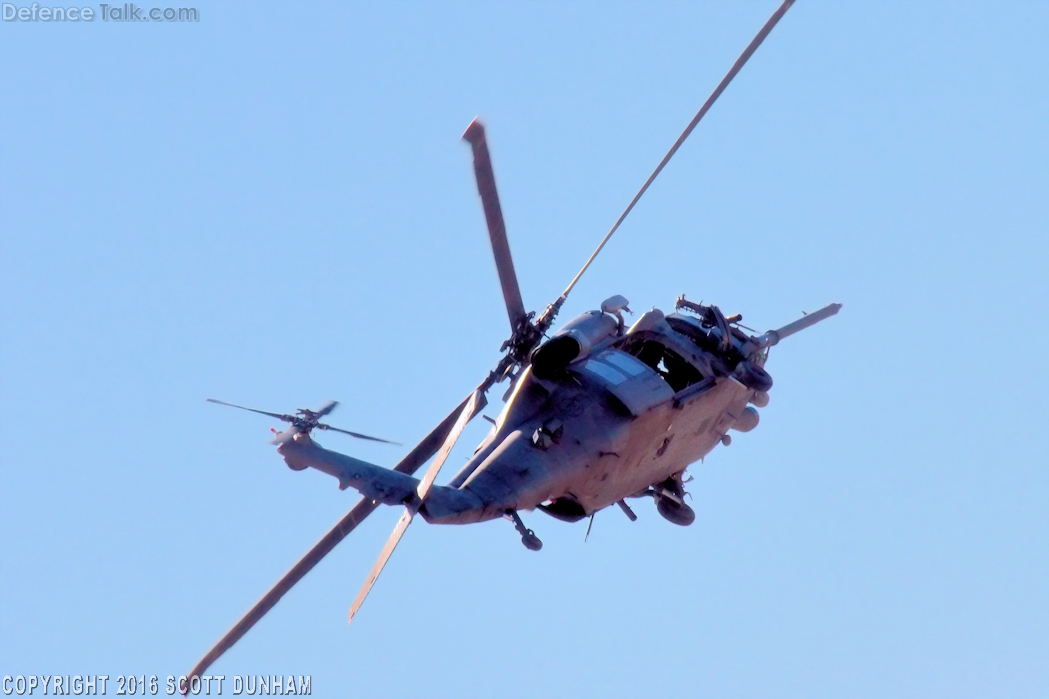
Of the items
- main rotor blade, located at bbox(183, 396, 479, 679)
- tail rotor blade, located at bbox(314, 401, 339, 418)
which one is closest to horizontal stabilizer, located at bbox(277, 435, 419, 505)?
tail rotor blade, located at bbox(314, 401, 339, 418)

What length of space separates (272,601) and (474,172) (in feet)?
30.4

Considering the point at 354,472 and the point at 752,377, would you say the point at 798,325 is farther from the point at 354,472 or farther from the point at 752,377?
the point at 354,472

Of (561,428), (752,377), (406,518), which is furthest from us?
(752,377)

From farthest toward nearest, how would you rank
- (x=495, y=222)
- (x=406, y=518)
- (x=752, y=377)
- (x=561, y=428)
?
(x=752, y=377), (x=561, y=428), (x=495, y=222), (x=406, y=518)

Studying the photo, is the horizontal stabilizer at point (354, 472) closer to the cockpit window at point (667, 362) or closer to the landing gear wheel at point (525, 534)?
the landing gear wheel at point (525, 534)

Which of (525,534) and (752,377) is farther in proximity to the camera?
(752,377)

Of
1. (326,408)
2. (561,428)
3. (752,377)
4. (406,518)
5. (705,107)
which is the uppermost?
(705,107)

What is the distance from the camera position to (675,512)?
36.6m

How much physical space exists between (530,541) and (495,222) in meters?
5.76

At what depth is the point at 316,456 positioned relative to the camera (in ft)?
97.1

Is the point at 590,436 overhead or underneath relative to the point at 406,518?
overhead

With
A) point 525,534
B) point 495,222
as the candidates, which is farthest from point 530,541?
point 495,222

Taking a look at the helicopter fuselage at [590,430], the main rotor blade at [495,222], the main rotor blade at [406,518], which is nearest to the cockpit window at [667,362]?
the helicopter fuselage at [590,430]

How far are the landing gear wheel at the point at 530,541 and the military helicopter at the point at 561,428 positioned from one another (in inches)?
0.7
